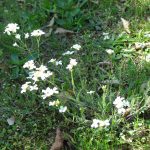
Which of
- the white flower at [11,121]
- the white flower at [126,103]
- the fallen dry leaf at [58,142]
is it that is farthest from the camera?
the white flower at [11,121]

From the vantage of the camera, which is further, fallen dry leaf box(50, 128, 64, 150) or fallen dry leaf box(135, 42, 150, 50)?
fallen dry leaf box(135, 42, 150, 50)

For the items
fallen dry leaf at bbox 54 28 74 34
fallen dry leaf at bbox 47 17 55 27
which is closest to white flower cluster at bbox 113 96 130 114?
fallen dry leaf at bbox 54 28 74 34

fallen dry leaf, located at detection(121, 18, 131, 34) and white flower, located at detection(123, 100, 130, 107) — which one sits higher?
fallen dry leaf, located at detection(121, 18, 131, 34)

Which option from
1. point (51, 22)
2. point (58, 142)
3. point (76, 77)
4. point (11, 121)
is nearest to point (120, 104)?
point (58, 142)

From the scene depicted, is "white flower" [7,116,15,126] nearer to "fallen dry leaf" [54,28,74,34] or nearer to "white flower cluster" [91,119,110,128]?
"white flower cluster" [91,119,110,128]

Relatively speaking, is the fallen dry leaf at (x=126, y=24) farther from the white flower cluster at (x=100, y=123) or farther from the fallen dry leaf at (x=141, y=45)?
the white flower cluster at (x=100, y=123)

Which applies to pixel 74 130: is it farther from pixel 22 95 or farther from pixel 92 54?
pixel 92 54

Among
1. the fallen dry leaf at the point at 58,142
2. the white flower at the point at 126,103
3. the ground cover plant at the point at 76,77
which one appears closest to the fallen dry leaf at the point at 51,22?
the ground cover plant at the point at 76,77

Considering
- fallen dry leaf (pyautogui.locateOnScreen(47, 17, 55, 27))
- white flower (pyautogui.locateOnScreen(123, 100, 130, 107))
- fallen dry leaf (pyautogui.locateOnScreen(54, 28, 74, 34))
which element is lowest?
white flower (pyautogui.locateOnScreen(123, 100, 130, 107))
